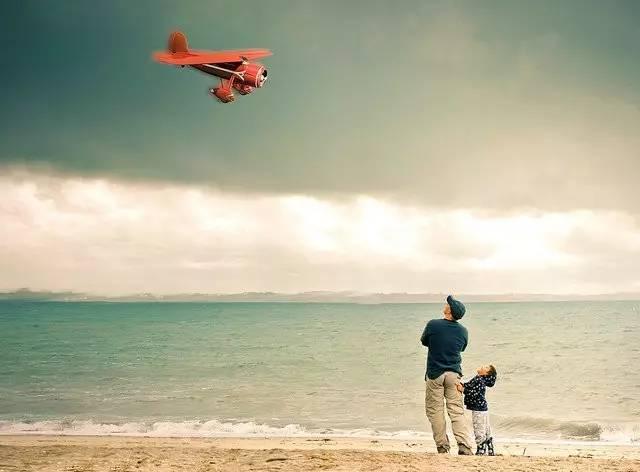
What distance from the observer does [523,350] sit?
138 feet

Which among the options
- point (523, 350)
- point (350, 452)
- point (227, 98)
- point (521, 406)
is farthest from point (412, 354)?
point (227, 98)

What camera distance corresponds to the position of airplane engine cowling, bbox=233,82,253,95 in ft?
17.6

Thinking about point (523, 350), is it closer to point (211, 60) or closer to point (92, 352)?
point (92, 352)

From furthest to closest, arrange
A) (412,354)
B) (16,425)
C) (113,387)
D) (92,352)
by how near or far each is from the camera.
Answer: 1. (92,352)
2. (412,354)
3. (113,387)
4. (16,425)

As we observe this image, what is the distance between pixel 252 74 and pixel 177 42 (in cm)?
78

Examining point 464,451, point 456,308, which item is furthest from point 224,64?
point 464,451

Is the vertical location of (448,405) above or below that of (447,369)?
below

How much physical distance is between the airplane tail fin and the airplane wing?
0.06 m

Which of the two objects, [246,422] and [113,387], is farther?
[113,387]

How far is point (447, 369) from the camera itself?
28.1 feet

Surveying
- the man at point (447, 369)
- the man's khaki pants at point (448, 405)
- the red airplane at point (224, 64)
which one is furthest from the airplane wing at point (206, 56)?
the man's khaki pants at point (448, 405)

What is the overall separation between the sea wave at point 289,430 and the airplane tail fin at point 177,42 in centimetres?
1090

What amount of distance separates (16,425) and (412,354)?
97.4 feet

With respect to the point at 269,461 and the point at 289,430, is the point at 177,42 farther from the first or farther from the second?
the point at 289,430
